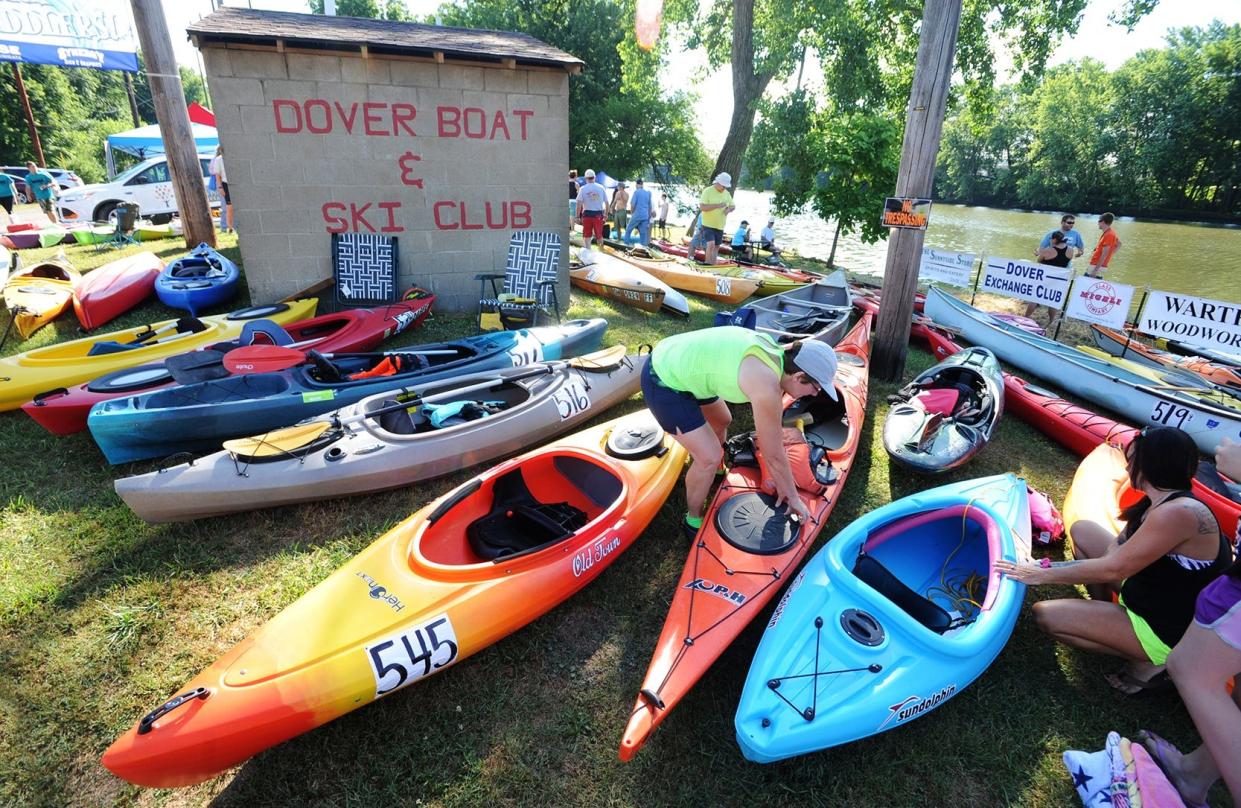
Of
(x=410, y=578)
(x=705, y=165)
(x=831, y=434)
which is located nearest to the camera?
(x=410, y=578)

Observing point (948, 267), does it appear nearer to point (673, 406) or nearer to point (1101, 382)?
point (1101, 382)

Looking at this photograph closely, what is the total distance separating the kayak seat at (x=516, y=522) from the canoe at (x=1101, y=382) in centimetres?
469

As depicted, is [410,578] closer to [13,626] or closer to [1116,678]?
[13,626]

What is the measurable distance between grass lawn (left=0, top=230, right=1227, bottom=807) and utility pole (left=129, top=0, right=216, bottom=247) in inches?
257

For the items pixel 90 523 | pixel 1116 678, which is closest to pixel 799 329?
pixel 1116 678

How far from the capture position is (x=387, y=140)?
6809 mm

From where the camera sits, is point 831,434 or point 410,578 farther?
point 831,434

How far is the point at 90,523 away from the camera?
353 cm

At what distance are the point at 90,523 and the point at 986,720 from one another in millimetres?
4973

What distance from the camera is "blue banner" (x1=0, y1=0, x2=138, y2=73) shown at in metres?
14.5

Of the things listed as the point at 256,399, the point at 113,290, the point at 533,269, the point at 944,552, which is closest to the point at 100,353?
the point at 256,399

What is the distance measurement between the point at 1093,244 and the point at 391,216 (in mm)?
24417

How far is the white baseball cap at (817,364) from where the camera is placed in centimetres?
276

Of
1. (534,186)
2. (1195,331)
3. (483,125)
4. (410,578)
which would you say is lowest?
(410,578)
